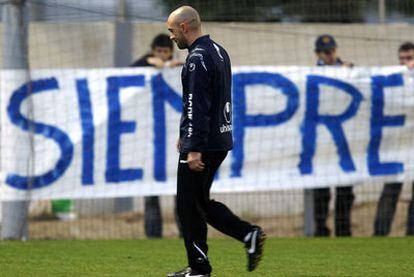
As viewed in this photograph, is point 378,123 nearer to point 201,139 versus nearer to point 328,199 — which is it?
point 328,199

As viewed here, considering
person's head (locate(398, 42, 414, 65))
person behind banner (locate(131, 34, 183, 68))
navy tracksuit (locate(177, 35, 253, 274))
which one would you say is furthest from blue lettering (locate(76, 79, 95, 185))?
navy tracksuit (locate(177, 35, 253, 274))

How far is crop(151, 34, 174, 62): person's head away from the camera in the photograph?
1239cm

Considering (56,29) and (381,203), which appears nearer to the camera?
(381,203)

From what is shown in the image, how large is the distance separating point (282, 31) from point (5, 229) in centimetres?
466

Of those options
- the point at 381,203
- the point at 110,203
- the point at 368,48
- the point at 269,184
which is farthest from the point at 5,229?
the point at 368,48

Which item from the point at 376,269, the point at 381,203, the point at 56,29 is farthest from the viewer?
the point at 56,29

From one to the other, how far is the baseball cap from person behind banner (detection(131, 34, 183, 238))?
5.53 ft

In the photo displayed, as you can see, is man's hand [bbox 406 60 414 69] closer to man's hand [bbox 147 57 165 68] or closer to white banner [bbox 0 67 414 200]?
white banner [bbox 0 67 414 200]

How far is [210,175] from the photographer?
776cm

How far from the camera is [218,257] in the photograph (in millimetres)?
9703

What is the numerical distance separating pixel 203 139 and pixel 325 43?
5607 millimetres

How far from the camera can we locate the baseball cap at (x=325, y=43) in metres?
12.6

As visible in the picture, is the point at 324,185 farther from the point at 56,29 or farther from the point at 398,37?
the point at 56,29

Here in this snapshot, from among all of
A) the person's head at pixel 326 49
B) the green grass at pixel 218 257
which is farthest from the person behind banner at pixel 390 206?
the green grass at pixel 218 257
